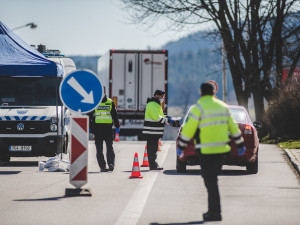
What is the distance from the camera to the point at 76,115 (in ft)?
36.6

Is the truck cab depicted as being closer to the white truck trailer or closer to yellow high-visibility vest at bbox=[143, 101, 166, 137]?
yellow high-visibility vest at bbox=[143, 101, 166, 137]

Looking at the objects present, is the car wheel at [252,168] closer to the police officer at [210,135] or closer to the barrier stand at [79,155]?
the barrier stand at [79,155]

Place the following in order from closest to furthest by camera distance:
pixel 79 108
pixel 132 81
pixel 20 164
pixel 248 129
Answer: pixel 79 108
pixel 248 129
pixel 20 164
pixel 132 81

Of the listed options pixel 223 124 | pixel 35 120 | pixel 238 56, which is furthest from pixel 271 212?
pixel 238 56

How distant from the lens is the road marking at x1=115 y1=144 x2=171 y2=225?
28.3 feet

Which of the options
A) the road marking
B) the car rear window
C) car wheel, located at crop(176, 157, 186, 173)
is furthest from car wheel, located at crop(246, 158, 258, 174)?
the road marking

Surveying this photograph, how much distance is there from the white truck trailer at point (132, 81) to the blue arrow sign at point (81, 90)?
65.7ft

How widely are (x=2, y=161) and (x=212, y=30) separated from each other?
20400mm

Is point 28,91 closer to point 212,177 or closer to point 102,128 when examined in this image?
point 102,128

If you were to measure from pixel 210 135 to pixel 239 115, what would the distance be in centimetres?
684

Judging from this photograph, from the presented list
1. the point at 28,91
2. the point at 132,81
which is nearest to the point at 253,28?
the point at 132,81

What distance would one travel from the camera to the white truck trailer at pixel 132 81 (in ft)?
103

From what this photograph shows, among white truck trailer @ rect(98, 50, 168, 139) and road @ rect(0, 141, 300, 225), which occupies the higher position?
white truck trailer @ rect(98, 50, 168, 139)

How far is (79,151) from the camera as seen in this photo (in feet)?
35.6
